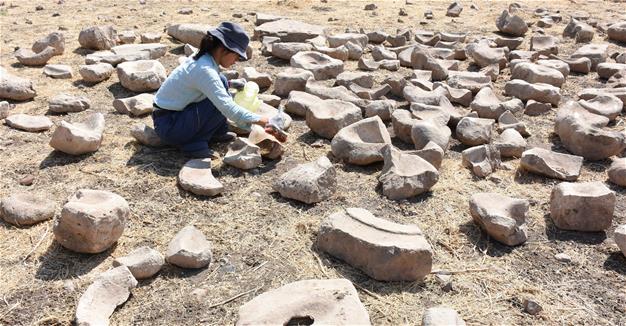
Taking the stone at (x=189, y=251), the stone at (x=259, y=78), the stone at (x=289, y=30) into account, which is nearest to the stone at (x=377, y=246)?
the stone at (x=189, y=251)

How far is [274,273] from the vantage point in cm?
313

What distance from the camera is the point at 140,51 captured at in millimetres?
6660

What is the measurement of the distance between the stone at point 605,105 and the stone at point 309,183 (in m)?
2.81

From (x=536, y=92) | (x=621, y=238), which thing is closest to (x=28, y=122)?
(x=621, y=238)

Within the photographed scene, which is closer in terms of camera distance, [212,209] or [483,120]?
[212,209]

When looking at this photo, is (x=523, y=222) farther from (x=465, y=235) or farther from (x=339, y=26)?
(x=339, y=26)

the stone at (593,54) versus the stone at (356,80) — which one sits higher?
the stone at (593,54)

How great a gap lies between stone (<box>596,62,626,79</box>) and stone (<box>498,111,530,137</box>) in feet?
6.63

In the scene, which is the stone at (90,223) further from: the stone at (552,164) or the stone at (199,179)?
the stone at (552,164)

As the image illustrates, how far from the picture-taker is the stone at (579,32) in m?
7.88

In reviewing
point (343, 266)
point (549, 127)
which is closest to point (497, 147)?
point (549, 127)

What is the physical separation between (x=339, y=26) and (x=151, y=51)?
10.0 feet

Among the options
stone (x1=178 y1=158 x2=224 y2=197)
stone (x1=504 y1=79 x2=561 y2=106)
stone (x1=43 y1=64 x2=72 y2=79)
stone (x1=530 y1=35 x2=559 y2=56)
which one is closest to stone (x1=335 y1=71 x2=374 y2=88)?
stone (x1=504 y1=79 x2=561 y2=106)

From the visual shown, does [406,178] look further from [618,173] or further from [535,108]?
[535,108]
